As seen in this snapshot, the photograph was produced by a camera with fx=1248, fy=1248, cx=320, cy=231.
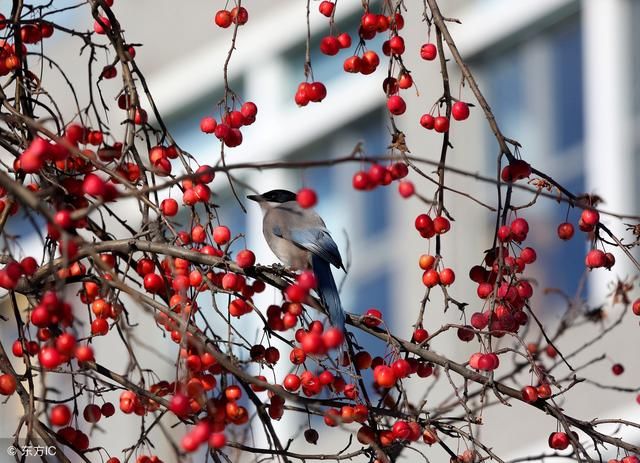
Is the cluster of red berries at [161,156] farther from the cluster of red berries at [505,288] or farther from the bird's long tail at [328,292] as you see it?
the cluster of red berries at [505,288]

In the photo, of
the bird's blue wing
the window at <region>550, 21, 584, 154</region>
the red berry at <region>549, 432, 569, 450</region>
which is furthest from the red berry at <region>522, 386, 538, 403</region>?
the window at <region>550, 21, 584, 154</region>

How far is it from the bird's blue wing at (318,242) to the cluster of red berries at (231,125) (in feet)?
3.36

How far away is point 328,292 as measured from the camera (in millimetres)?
3457

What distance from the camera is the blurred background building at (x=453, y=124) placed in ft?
26.6

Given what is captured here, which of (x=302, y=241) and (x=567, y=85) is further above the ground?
(x=567, y=85)

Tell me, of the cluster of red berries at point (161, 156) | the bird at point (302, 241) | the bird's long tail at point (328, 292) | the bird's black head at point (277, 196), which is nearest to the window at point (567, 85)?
the bird's black head at point (277, 196)

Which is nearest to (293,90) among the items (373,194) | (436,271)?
(373,194)

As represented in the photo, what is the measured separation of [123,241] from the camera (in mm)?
2639

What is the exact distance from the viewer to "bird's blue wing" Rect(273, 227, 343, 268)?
4043 mm

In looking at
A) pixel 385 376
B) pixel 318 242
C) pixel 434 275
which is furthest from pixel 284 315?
pixel 318 242

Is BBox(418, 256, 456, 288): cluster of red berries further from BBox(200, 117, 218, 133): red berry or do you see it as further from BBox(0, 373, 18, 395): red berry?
BBox(0, 373, 18, 395): red berry

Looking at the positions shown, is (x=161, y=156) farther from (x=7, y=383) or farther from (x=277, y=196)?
(x=277, y=196)

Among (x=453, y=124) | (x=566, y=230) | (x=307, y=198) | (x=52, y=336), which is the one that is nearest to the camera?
(x=307, y=198)

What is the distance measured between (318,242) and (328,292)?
0.69 metres
